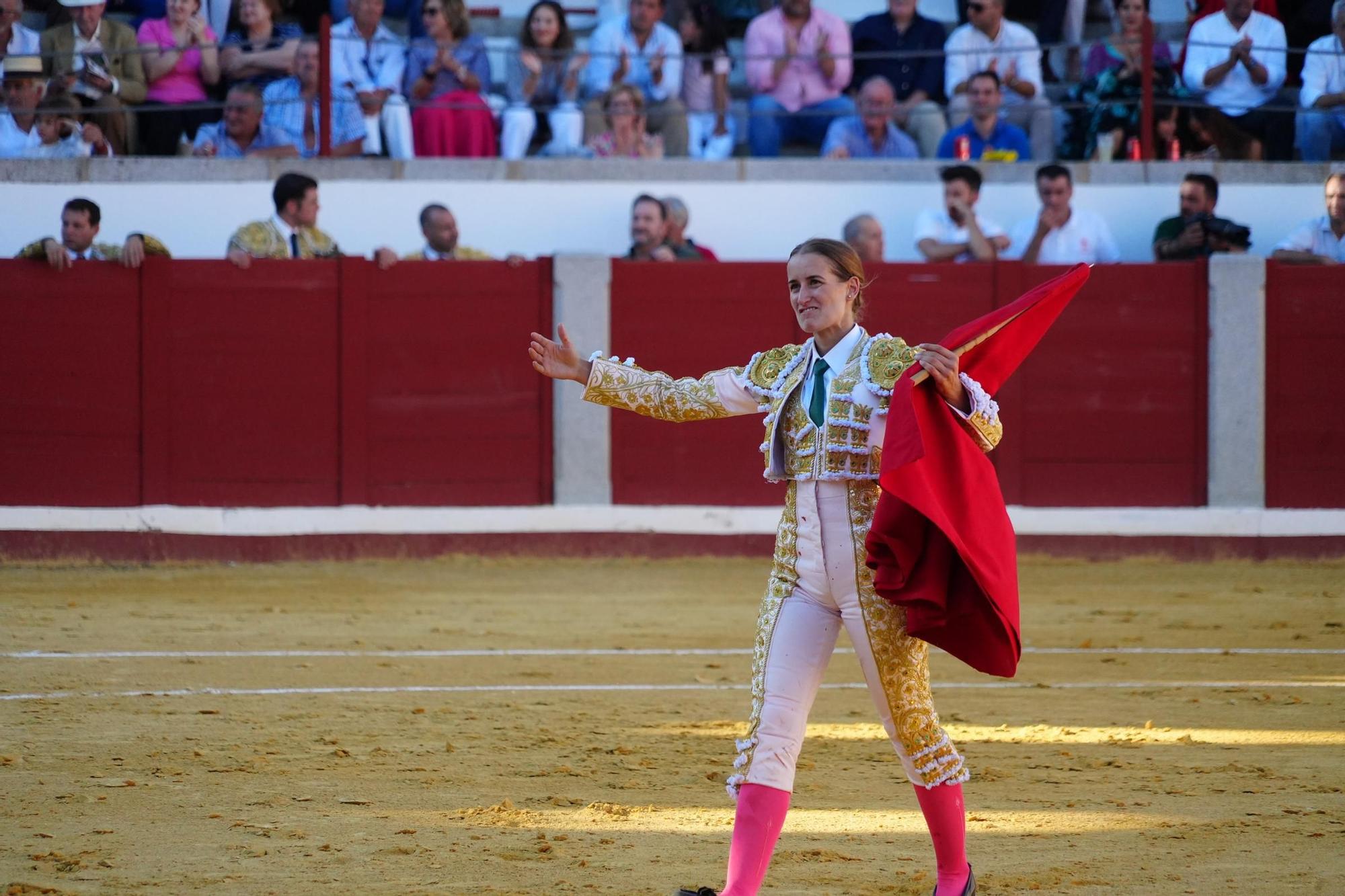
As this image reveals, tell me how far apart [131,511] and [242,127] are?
2.26 m

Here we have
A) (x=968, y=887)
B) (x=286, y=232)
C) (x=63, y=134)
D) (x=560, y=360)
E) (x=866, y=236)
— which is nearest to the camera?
(x=968, y=887)

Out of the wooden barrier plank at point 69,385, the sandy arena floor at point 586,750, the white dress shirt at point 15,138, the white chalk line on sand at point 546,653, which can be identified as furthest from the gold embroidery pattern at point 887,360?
the white dress shirt at point 15,138

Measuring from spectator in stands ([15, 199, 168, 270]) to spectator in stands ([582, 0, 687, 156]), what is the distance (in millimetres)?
2516

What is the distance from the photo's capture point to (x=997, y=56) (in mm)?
9711

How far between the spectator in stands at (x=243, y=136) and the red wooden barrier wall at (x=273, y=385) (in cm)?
96

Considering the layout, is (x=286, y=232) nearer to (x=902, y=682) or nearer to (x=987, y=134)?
(x=987, y=134)

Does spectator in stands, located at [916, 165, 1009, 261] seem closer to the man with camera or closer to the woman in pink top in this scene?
the man with camera

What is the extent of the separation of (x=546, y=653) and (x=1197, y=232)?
191 inches

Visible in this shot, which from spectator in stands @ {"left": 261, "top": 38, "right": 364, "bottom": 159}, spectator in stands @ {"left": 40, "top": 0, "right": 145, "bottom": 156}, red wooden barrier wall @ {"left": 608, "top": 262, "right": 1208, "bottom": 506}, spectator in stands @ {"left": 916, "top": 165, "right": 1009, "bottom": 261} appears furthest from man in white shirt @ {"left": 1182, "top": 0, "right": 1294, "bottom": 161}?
spectator in stands @ {"left": 40, "top": 0, "right": 145, "bottom": 156}

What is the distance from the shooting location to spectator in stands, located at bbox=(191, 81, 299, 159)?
9508mm

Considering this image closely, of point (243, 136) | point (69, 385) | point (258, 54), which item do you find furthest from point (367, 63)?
point (69, 385)

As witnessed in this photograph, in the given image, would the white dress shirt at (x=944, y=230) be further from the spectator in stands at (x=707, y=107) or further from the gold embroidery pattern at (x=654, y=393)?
the gold embroidery pattern at (x=654, y=393)

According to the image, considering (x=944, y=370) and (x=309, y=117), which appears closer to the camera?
(x=944, y=370)

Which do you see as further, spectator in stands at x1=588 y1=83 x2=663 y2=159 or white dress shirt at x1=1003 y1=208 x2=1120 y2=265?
spectator in stands at x1=588 y1=83 x2=663 y2=159
